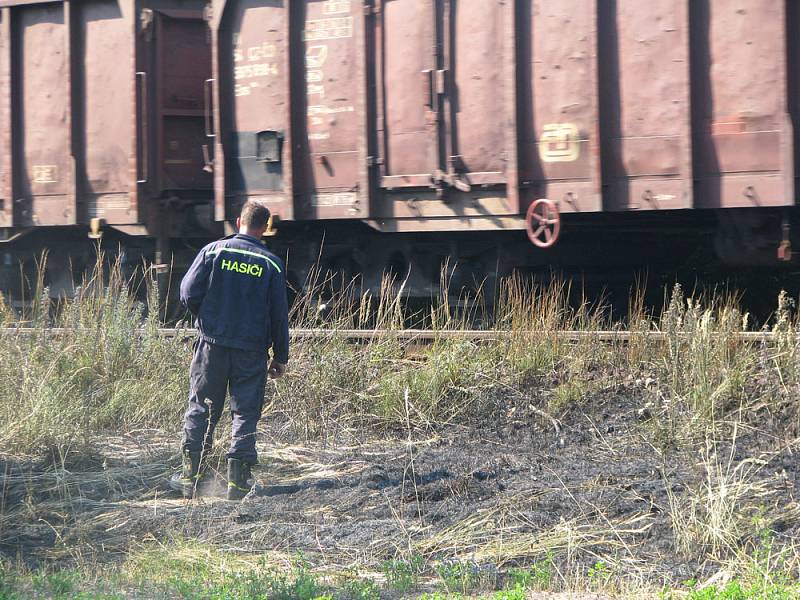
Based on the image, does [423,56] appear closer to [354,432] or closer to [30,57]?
[354,432]

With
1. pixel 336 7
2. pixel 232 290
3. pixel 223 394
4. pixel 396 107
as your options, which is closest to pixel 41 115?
pixel 336 7

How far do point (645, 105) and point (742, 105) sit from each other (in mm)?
735

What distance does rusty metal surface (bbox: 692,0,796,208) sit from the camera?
6.81 metres

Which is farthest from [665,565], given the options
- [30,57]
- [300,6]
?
[30,57]

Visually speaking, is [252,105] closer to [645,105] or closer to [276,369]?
[645,105]

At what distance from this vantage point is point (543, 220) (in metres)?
7.59

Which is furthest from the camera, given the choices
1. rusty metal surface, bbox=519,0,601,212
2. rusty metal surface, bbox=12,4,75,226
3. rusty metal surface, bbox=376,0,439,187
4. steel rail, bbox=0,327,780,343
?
rusty metal surface, bbox=12,4,75,226

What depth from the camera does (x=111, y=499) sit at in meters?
5.35

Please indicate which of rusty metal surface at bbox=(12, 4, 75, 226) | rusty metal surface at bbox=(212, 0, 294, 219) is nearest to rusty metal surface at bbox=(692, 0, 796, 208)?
rusty metal surface at bbox=(212, 0, 294, 219)

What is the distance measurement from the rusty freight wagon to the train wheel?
25 mm

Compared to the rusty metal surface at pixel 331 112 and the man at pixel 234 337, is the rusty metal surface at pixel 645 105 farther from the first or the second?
the man at pixel 234 337

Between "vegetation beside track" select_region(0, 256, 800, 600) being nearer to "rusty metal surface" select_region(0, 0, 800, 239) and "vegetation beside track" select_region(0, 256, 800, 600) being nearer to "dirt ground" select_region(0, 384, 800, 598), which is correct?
"dirt ground" select_region(0, 384, 800, 598)

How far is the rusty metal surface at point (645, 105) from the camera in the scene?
23.3ft

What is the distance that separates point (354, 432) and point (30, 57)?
6.42 metres
